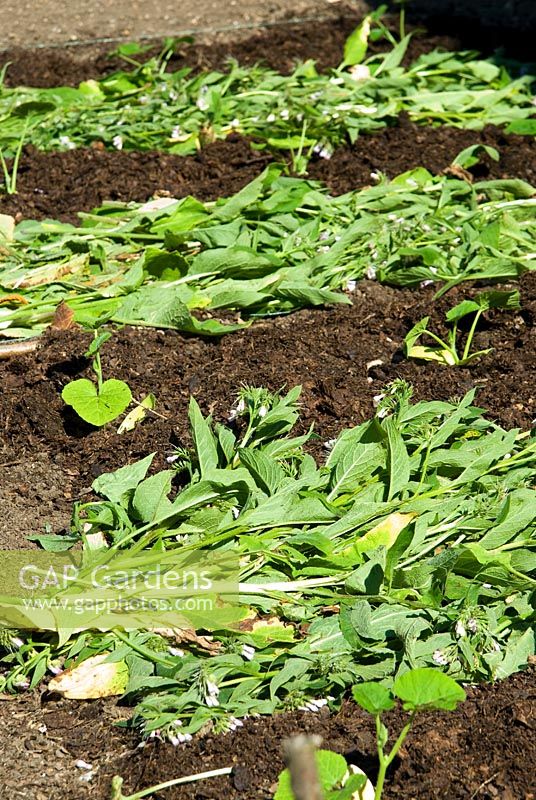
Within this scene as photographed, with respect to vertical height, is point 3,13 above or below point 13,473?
above

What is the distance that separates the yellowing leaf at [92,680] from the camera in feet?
7.37

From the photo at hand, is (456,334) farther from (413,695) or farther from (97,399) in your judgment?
(413,695)

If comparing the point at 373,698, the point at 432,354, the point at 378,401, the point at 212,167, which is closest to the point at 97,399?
the point at 378,401

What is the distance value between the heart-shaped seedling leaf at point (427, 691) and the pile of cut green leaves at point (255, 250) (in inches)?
65.7

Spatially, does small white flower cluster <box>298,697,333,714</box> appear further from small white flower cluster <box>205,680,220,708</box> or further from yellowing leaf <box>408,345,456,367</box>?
yellowing leaf <box>408,345,456,367</box>

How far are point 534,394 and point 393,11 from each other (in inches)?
155

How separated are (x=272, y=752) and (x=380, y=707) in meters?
0.30

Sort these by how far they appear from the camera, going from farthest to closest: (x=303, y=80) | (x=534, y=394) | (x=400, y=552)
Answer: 1. (x=303, y=80)
2. (x=534, y=394)
3. (x=400, y=552)

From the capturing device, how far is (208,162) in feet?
14.4

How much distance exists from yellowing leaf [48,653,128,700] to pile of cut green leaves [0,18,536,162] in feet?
8.64

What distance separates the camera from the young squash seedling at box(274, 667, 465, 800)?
6.09 ft

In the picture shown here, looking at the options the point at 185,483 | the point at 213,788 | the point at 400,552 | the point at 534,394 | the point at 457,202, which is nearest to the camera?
the point at 213,788

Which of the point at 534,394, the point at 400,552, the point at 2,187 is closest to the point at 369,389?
the point at 534,394

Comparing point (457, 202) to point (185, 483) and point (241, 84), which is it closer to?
point (241, 84)
